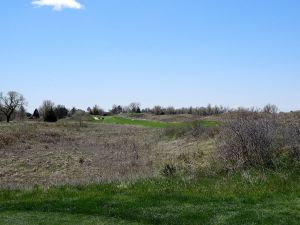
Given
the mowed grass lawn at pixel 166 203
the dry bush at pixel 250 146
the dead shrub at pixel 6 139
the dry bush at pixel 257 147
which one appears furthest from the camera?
the dead shrub at pixel 6 139

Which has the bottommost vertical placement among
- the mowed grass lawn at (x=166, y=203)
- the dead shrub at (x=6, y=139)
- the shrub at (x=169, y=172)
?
the mowed grass lawn at (x=166, y=203)

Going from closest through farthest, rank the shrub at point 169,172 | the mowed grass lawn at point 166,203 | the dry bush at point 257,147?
the mowed grass lawn at point 166,203 < the shrub at point 169,172 < the dry bush at point 257,147

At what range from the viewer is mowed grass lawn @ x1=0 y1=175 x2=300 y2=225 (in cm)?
1016

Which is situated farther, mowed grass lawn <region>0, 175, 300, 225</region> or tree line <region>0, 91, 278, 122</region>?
tree line <region>0, 91, 278, 122</region>

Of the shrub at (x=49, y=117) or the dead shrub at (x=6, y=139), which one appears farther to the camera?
the shrub at (x=49, y=117)

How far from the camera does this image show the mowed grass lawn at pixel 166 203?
10.2 m

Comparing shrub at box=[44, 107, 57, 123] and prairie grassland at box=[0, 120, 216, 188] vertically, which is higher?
shrub at box=[44, 107, 57, 123]

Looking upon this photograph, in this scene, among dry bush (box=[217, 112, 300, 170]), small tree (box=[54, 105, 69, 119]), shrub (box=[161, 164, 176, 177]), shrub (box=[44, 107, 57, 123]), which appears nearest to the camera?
shrub (box=[161, 164, 176, 177])

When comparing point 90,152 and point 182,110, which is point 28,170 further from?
point 182,110

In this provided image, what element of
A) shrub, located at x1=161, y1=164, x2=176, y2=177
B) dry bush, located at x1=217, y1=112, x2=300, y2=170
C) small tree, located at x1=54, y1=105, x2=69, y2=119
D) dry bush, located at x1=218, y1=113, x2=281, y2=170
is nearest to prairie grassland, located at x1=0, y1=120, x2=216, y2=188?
shrub, located at x1=161, y1=164, x2=176, y2=177

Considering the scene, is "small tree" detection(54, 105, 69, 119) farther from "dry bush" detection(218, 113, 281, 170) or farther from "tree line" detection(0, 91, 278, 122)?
"dry bush" detection(218, 113, 281, 170)

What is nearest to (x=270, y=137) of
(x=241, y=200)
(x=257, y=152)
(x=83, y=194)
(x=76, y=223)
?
(x=257, y=152)

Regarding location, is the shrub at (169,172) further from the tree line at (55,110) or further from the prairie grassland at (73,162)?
the tree line at (55,110)

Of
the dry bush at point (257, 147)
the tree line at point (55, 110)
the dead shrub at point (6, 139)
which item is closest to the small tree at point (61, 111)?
the tree line at point (55, 110)
